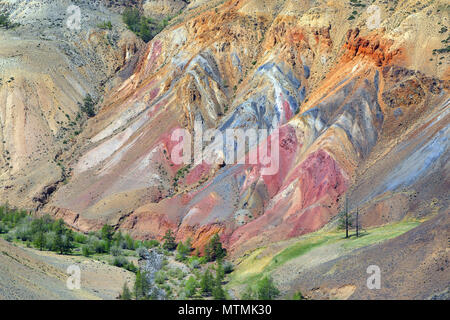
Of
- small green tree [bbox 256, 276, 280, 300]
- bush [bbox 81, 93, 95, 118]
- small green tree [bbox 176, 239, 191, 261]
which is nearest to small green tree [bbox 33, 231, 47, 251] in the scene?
small green tree [bbox 176, 239, 191, 261]

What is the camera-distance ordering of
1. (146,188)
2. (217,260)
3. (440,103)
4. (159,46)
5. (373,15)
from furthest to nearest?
(159,46) → (373,15) → (146,188) → (440,103) → (217,260)

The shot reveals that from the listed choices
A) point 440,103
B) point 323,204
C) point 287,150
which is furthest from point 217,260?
point 440,103

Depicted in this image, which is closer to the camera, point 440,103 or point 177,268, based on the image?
point 177,268

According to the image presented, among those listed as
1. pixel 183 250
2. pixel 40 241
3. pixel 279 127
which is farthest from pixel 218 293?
pixel 279 127

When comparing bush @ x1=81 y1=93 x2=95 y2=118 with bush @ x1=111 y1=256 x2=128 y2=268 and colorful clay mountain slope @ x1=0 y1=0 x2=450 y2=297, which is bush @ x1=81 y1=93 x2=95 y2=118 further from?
bush @ x1=111 y1=256 x2=128 y2=268

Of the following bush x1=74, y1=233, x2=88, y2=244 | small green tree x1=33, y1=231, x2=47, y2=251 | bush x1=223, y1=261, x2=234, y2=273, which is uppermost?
bush x1=74, y1=233, x2=88, y2=244

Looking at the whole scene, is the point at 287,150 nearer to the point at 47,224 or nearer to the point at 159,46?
the point at 47,224

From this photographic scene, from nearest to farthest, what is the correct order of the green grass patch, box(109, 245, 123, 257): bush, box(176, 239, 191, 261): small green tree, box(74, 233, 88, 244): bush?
the green grass patch < box(176, 239, 191, 261): small green tree < box(109, 245, 123, 257): bush < box(74, 233, 88, 244): bush
